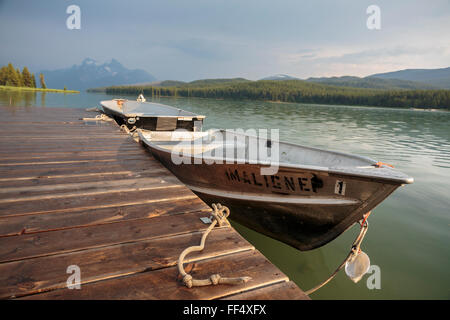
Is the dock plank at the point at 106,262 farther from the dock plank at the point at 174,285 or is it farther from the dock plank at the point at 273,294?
the dock plank at the point at 273,294

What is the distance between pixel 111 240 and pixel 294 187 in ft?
7.70

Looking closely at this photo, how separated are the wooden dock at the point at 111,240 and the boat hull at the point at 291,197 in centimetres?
84

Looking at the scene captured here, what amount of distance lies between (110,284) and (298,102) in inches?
3768

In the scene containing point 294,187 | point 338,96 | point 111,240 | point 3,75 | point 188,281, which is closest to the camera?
point 188,281

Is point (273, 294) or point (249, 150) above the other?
point (249, 150)

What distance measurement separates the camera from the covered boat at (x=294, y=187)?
289cm

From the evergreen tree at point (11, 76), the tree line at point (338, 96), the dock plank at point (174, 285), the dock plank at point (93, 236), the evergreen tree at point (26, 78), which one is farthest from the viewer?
the evergreen tree at point (26, 78)

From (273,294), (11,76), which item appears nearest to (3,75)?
(11,76)

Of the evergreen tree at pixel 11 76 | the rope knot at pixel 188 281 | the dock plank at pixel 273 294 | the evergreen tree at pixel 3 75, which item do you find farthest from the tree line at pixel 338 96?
the rope knot at pixel 188 281

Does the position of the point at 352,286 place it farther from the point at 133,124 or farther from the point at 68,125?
the point at 68,125

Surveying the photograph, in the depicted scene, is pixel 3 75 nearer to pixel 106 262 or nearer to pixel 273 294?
pixel 106 262

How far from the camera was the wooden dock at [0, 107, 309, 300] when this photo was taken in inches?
63.4

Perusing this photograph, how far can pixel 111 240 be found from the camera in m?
2.14

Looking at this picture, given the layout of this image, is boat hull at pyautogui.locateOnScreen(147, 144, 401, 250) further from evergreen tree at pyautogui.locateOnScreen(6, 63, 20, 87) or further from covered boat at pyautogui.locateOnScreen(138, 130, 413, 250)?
evergreen tree at pyautogui.locateOnScreen(6, 63, 20, 87)
